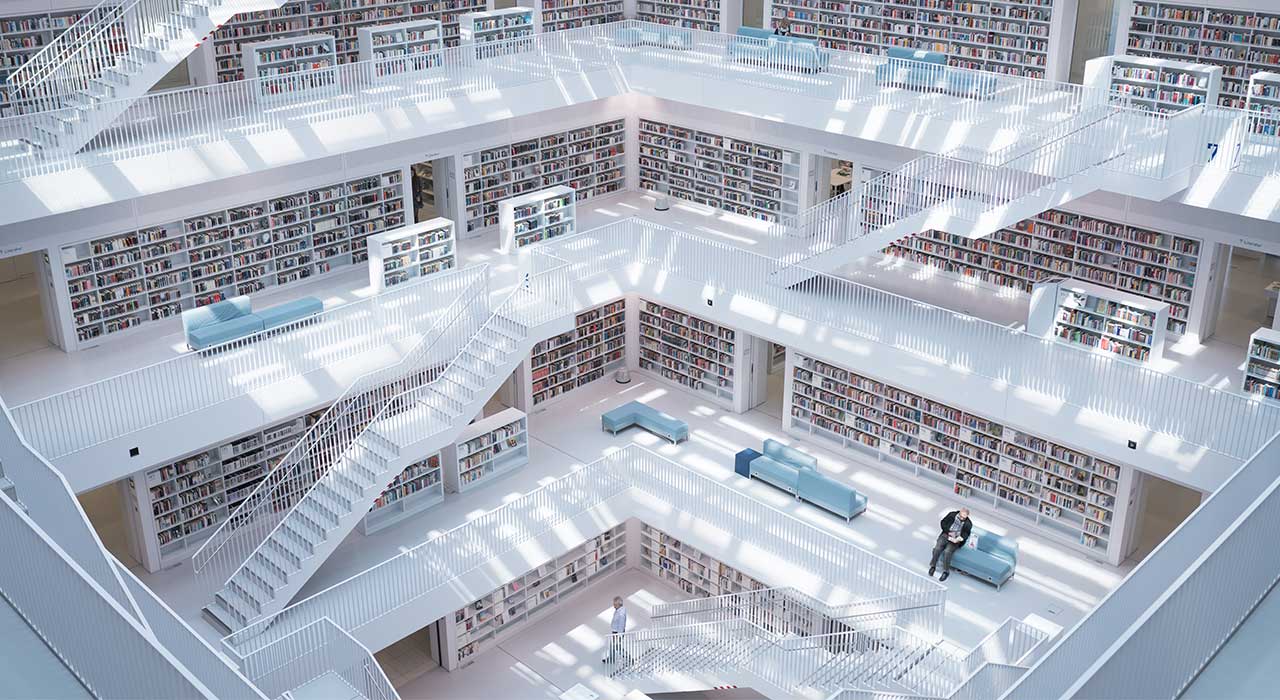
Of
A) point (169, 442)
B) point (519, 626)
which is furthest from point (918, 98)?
point (169, 442)

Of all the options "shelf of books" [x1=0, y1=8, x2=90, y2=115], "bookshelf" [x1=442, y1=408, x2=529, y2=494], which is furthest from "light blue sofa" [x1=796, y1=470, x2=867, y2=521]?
"shelf of books" [x1=0, y1=8, x2=90, y2=115]

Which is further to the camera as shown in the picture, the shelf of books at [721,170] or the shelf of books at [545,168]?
the shelf of books at [721,170]

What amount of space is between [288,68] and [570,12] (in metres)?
5.72

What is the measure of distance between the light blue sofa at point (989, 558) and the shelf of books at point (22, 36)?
1300 cm

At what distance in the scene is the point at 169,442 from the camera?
40.1ft

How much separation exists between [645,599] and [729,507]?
2.69 meters

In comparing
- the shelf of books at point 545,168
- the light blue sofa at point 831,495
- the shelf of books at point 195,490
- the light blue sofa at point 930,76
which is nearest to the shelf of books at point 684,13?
the shelf of books at point 545,168

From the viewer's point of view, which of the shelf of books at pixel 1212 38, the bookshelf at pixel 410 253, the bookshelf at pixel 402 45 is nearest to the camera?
the shelf of books at pixel 1212 38

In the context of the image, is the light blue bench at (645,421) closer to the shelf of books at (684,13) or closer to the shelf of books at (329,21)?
the shelf of books at (329,21)

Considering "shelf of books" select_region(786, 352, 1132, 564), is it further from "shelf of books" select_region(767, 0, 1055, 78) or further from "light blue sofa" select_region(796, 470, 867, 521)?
"shelf of books" select_region(767, 0, 1055, 78)

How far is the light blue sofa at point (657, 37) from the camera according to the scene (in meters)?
18.5

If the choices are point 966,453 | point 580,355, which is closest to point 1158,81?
point 966,453

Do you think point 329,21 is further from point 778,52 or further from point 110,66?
point 778,52

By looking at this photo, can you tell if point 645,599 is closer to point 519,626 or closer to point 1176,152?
point 519,626
